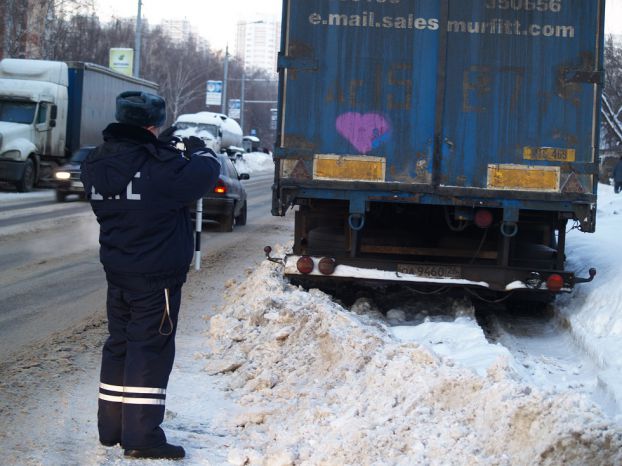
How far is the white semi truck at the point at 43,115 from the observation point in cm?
2909

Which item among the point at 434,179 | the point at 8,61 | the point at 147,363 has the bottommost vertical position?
the point at 147,363

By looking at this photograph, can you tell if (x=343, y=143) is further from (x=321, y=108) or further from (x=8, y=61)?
(x=8, y=61)

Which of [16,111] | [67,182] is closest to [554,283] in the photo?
[67,182]

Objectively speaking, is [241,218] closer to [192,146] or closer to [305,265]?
[305,265]

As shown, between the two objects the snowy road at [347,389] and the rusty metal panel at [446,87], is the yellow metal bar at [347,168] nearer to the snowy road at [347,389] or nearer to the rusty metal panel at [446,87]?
the rusty metal panel at [446,87]

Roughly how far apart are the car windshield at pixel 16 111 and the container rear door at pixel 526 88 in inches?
919

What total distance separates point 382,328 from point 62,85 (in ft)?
82.7

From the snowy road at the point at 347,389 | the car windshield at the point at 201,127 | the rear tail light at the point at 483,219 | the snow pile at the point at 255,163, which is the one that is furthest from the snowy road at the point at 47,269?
the snow pile at the point at 255,163

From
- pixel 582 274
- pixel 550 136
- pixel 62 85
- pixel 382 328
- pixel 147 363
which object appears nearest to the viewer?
pixel 147 363

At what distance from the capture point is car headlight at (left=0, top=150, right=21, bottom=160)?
2891cm

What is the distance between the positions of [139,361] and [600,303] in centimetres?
561

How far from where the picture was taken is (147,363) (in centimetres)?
505

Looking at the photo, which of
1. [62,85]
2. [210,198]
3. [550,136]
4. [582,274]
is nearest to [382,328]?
[550,136]

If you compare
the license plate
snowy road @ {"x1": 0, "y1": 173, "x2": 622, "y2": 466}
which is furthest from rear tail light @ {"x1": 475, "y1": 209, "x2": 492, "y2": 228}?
snowy road @ {"x1": 0, "y1": 173, "x2": 622, "y2": 466}
